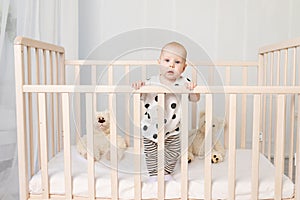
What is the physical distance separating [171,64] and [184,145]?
0.34m

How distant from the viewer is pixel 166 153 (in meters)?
1.31

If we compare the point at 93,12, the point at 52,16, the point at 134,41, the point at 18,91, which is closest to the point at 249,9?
the point at 134,41

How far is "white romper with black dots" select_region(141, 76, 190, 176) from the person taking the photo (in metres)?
1.29

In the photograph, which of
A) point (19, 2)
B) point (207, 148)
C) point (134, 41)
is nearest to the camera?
point (207, 148)

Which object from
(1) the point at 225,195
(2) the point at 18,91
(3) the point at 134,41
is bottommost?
(1) the point at 225,195

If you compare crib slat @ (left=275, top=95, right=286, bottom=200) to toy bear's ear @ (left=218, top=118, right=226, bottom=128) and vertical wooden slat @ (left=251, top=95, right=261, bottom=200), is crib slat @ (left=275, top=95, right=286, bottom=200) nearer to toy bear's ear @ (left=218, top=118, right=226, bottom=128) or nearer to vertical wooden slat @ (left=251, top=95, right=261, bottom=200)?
vertical wooden slat @ (left=251, top=95, right=261, bottom=200)

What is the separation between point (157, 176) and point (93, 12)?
1.33 meters

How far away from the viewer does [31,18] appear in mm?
1622

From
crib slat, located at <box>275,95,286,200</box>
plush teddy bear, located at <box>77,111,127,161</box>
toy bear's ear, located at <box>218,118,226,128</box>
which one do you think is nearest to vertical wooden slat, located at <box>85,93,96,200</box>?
plush teddy bear, located at <box>77,111,127,161</box>

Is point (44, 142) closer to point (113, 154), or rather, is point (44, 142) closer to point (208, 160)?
point (113, 154)

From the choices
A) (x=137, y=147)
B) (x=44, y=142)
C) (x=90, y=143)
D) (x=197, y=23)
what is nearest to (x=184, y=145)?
(x=137, y=147)

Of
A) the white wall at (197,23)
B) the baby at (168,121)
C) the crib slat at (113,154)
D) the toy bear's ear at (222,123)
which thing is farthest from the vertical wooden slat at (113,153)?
the white wall at (197,23)

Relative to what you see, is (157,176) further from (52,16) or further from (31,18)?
(52,16)

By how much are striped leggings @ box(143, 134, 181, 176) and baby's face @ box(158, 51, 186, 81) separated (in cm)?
23
